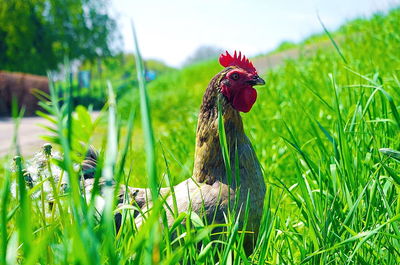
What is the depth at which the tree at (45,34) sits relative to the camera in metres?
18.5

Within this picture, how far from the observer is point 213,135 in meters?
1.64

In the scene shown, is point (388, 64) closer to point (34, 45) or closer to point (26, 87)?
point (26, 87)

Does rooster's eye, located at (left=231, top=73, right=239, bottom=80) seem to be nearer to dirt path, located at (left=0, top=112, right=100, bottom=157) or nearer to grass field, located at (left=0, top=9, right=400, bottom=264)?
grass field, located at (left=0, top=9, right=400, bottom=264)

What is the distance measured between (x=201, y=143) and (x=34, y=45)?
769 inches

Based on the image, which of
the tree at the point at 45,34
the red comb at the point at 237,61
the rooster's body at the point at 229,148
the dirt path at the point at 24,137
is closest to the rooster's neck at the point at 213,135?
the rooster's body at the point at 229,148

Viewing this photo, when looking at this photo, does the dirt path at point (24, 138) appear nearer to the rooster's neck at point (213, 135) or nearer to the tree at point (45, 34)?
the rooster's neck at point (213, 135)

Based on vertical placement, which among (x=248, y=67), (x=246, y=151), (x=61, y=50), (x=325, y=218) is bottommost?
(x=325, y=218)

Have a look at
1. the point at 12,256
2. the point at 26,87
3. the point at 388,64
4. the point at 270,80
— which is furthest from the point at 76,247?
the point at 26,87

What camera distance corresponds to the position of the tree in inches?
727

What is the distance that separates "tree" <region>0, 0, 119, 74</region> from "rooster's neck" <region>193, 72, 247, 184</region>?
1772 centimetres

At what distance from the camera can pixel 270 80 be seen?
496 cm

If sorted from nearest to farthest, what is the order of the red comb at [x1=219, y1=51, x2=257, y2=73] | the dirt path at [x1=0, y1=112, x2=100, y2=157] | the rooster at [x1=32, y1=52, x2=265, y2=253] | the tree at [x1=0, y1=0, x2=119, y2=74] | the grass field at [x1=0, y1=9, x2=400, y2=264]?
the grass field at [x1=0, y1=9, x2=400, y2=264], the rooster at [x1=32, y1=52, x2=265, y2=253], the red comb at [x1=219, y1=51, x2=257, y2=73], the dirt path at [x1=0, y1=112, x2=100, y2=157], the tree at [x1=0, y1=0, x2=119, y2=74]

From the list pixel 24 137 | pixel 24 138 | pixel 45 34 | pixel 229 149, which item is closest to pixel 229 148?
pixel 229 149

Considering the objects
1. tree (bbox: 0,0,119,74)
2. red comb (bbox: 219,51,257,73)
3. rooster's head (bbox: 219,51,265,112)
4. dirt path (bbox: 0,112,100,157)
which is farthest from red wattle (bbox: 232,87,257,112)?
tree (bbox: 0,0,119,74)
